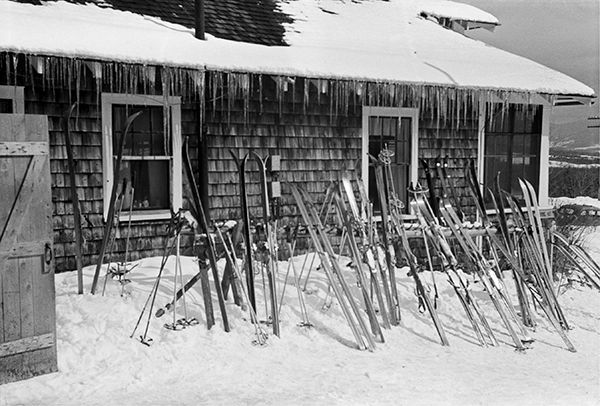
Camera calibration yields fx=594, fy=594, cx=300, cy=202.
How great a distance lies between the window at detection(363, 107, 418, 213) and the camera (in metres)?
9.16

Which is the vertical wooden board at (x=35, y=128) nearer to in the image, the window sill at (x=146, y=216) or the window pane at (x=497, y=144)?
the window sill at (x=146, y=216)

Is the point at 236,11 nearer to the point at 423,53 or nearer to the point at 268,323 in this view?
the point at 423,53

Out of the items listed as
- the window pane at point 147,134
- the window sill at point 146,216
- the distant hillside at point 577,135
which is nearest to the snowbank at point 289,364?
the window sill at point 146,216

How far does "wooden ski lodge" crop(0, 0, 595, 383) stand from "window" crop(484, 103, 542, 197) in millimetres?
24

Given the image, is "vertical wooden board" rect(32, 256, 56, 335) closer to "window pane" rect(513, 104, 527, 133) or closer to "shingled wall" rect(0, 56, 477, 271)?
"shingled wall" rect(0, 56, 477, 271)

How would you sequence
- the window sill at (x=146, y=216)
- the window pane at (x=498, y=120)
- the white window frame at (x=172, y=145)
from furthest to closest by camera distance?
the window pane at (x=498, y=120)
the window sill at (x=146, y=216)
the white window frame at (x=172, y=145)

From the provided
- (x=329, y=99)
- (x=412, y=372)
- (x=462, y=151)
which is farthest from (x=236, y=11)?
(x=412, y=372)

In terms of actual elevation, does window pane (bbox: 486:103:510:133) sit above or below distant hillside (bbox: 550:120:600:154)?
below

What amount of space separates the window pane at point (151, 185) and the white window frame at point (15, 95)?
1.50 metres

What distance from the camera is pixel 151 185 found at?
763 cm

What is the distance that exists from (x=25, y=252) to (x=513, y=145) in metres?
8.32

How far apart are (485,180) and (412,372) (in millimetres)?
5992

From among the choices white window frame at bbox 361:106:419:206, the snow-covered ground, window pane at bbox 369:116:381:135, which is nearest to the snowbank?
the snow-covered ground

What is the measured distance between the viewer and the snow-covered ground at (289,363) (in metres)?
4.26
